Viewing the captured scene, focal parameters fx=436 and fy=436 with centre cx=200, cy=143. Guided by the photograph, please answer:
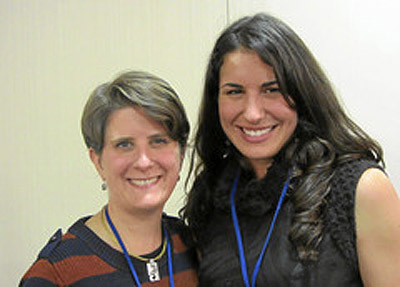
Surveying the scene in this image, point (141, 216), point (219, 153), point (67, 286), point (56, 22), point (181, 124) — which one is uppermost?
point (56, 22)

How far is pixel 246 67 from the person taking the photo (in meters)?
1.38

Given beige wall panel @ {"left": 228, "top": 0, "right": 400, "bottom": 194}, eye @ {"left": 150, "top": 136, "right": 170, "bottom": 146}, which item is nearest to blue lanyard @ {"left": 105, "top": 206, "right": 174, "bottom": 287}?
eye @ {"left": 150, "top": 136, "right": 170, "bottom": 146}

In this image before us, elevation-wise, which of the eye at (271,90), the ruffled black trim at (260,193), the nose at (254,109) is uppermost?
the eye at (271,90)

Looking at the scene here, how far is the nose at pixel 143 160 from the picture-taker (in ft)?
4.46

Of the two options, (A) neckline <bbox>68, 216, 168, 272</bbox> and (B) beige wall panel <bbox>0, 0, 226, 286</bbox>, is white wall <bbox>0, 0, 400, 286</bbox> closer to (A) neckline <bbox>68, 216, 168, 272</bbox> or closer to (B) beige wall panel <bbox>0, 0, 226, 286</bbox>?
(B) beige wall panel <bbox>0, 0, 226, 286</bbox>

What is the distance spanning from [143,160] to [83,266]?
1.20 feet

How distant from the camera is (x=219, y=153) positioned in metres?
1.72

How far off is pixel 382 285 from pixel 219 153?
0.74 meters

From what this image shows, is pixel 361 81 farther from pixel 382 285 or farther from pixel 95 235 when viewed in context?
pixel 95 235

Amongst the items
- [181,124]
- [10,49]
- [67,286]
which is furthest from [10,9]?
[67,286]

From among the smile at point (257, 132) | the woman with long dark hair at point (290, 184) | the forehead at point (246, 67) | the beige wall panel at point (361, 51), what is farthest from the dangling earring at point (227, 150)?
the beige wall panel at point (361, 51)

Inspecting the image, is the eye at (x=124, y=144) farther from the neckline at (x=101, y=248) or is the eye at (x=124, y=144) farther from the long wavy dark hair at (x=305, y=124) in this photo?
the long wavy dark hair at (x=305, y=124)

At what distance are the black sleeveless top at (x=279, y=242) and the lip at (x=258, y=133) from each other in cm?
13

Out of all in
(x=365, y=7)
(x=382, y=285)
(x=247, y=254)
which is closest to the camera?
(x=382, y=285)
